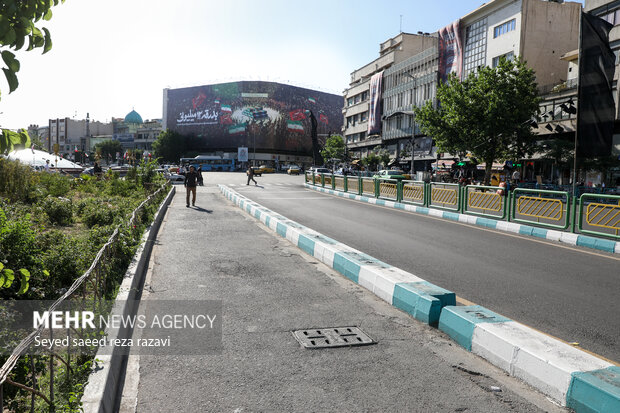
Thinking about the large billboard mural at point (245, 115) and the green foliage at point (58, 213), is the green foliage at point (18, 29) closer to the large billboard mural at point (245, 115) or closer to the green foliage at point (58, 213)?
the green foliage at point (58, 213)

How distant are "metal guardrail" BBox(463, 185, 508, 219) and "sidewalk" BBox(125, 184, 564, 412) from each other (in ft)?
28.8

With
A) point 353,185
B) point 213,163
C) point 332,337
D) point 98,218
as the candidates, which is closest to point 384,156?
point 213,163

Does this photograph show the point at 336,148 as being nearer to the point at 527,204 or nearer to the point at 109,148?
the point at 527,204

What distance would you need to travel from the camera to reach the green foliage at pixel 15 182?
1355 cm

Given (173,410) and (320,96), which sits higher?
(320,96)

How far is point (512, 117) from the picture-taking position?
31.4 m

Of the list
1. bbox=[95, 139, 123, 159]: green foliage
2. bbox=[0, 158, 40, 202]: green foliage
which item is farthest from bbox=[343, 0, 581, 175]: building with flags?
bbox=[95, 139, 123, 159]: green foliage

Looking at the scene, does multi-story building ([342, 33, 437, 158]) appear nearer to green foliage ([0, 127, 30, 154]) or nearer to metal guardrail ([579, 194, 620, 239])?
metal guardrail ([579, 194, 620, 239])

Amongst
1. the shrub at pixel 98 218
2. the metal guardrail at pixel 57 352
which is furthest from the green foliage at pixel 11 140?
the shrub at pixel 98 218

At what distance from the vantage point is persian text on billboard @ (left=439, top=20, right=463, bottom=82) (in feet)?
162

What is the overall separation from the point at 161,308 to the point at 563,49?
48.2 metres

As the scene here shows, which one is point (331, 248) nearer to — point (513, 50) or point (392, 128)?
point (513, 50)

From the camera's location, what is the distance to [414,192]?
722 inches

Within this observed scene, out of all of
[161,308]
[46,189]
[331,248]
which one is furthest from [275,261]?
[46,189]
